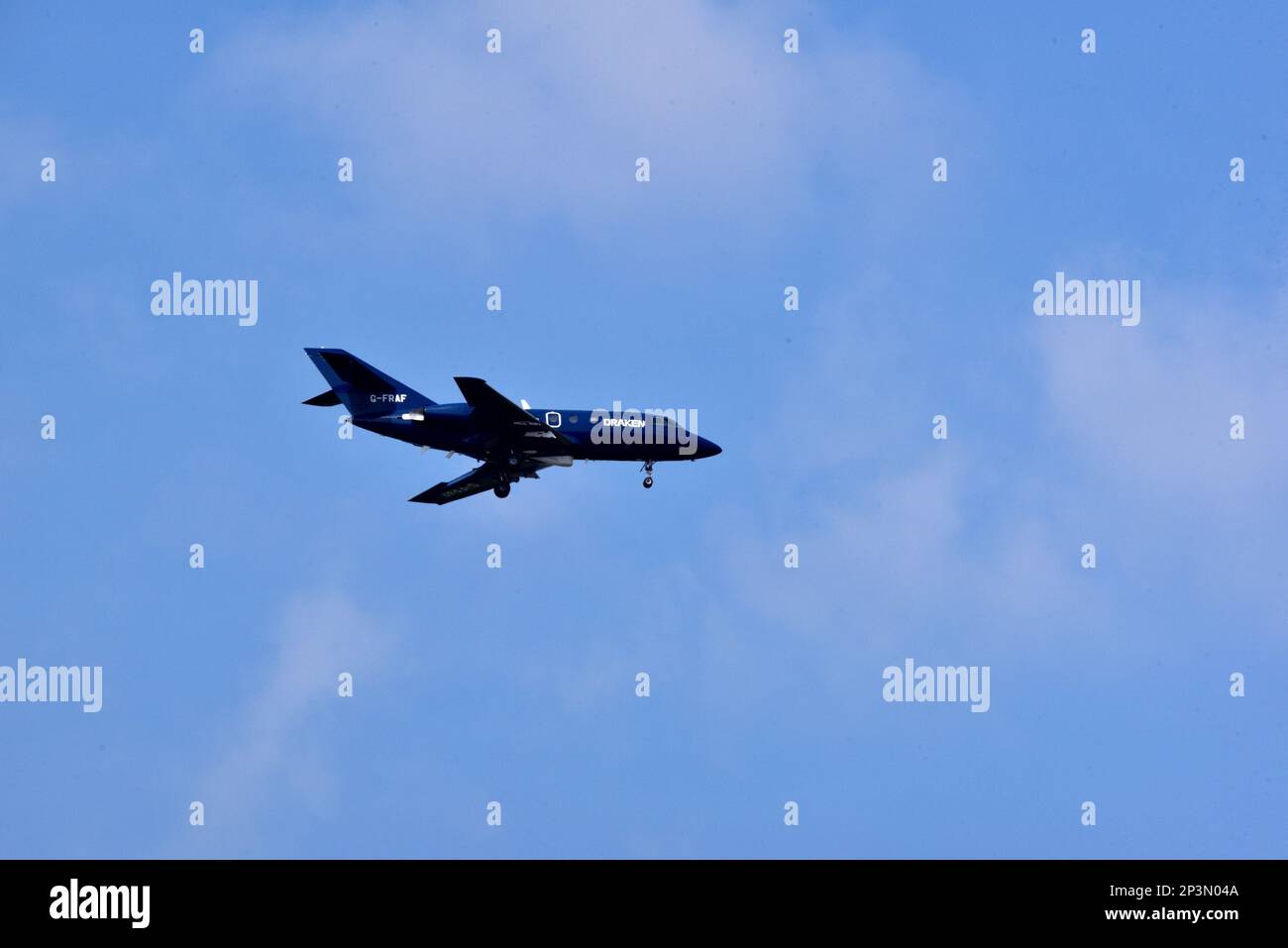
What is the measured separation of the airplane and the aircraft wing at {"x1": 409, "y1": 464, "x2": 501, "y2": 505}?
5 cm

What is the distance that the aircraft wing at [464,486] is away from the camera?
86.6 meters

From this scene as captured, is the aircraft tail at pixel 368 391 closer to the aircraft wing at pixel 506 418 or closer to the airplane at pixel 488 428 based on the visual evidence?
the airplane at pixel 488 428

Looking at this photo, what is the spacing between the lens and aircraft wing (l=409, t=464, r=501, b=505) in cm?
8662

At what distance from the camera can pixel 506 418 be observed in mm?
81750

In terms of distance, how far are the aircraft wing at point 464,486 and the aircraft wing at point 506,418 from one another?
13.2 feet

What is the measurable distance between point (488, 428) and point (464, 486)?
598cm
